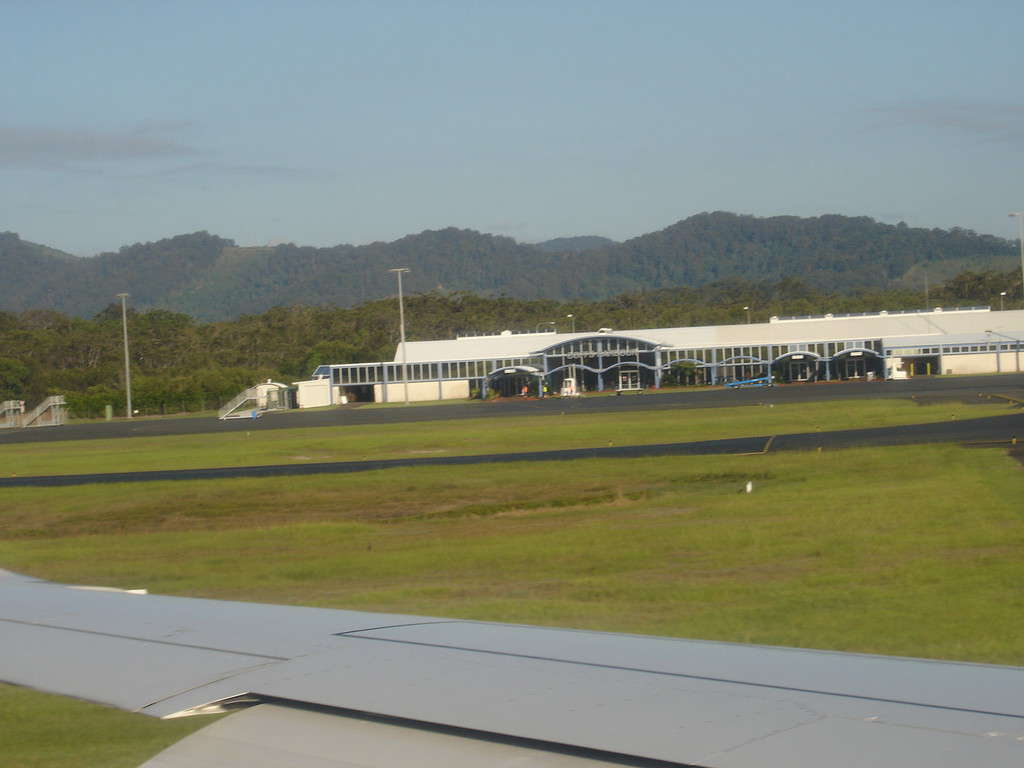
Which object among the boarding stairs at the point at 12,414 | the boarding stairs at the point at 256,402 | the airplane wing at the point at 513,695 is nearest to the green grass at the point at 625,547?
the airplane wing at the point at 513,695

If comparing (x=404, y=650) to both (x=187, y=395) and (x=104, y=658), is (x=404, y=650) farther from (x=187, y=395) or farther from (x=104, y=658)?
(x=187, y=395)

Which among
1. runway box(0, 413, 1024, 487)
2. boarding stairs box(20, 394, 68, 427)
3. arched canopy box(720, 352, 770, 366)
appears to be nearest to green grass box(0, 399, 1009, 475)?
runway box(0, 413, 1024, 487)

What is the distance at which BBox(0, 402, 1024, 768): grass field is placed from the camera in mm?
9594

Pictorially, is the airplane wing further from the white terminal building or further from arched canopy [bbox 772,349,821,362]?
arched canopy [bbox 772,349,821,362]

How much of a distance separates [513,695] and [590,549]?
40.3 feet

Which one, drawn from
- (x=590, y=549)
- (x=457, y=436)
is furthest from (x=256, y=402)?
(x=590, y=549)

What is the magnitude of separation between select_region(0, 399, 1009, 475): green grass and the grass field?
880cm

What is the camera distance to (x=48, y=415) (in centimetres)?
8275

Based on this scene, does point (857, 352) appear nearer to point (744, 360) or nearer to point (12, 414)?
point (744, 360)

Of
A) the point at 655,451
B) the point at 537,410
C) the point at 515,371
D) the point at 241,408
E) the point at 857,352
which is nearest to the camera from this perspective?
the point at 655,451

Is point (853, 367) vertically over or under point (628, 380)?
over

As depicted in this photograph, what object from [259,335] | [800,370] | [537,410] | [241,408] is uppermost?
[259,335]

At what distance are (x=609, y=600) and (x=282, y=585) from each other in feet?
14.5

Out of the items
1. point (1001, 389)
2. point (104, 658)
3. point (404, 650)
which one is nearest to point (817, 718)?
point (404, 650)
